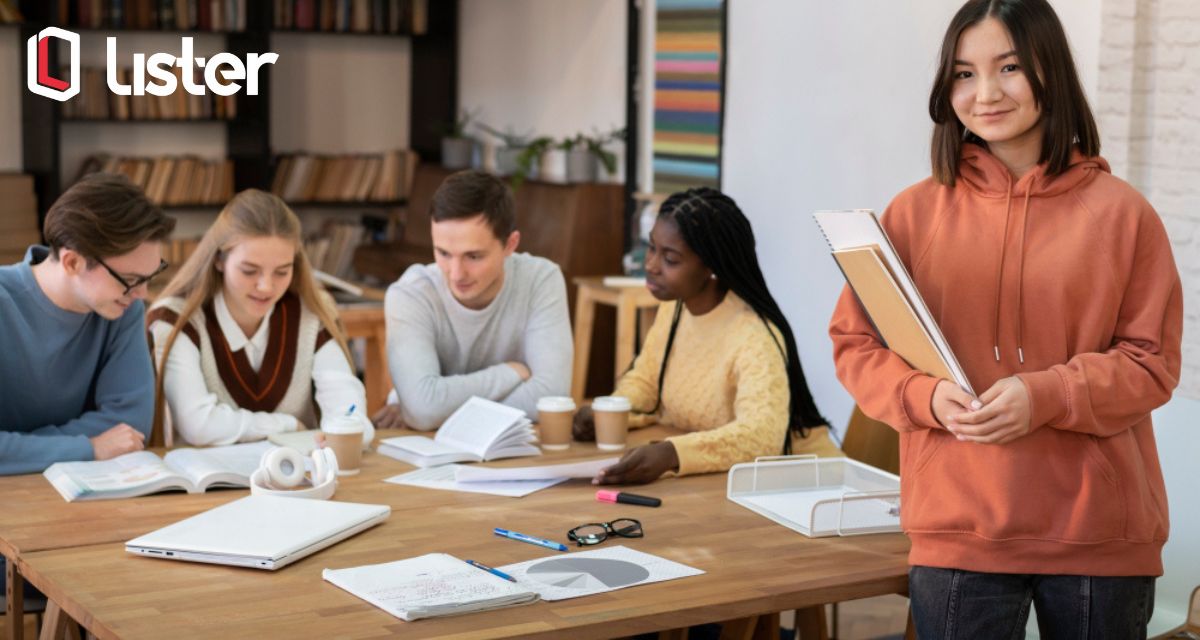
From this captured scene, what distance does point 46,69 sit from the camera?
6723 mm

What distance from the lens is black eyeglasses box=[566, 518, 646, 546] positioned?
2160 millimetres

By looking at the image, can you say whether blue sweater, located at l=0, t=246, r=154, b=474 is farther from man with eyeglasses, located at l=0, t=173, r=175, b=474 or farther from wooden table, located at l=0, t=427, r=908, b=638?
wooden table, located at l=0, t=427, r=908, b=638

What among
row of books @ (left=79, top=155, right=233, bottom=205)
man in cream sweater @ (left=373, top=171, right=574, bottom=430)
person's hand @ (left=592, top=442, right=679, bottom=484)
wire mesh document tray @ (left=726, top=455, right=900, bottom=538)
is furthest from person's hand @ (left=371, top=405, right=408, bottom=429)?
row of books @ (left=79, top=155, right=233, bottom=205)

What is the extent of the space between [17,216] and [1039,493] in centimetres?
586

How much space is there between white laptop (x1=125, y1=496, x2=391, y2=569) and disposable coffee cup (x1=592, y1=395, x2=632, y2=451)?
65 centimetres

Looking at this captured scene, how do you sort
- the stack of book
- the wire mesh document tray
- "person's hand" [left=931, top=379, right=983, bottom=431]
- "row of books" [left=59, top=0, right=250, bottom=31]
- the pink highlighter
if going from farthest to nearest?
1. "row of books" [left=59, top=0, right=250, bottom=31]
2. the stack of book
3. the pink highlighter
4. the wire mesh document tray
5. "person's hand" [left=931, top=379, right=983, bottom=431]

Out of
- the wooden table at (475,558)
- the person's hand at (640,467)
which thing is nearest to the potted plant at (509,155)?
the person's hand at (640,467)

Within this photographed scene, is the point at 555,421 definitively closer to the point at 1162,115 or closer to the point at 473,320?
the point at 473,320

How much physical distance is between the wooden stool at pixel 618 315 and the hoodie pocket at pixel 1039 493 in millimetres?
3425

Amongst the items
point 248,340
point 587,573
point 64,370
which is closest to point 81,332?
point 64,370

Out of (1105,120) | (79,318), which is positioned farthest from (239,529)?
(1105,120)

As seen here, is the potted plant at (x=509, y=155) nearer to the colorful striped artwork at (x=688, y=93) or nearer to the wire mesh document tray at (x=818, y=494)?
the colorful striped artwork at (x=688, y=93)

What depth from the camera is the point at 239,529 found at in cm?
212

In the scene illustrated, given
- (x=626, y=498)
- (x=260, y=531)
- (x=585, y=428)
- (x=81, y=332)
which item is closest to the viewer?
(x=260, y=531)
